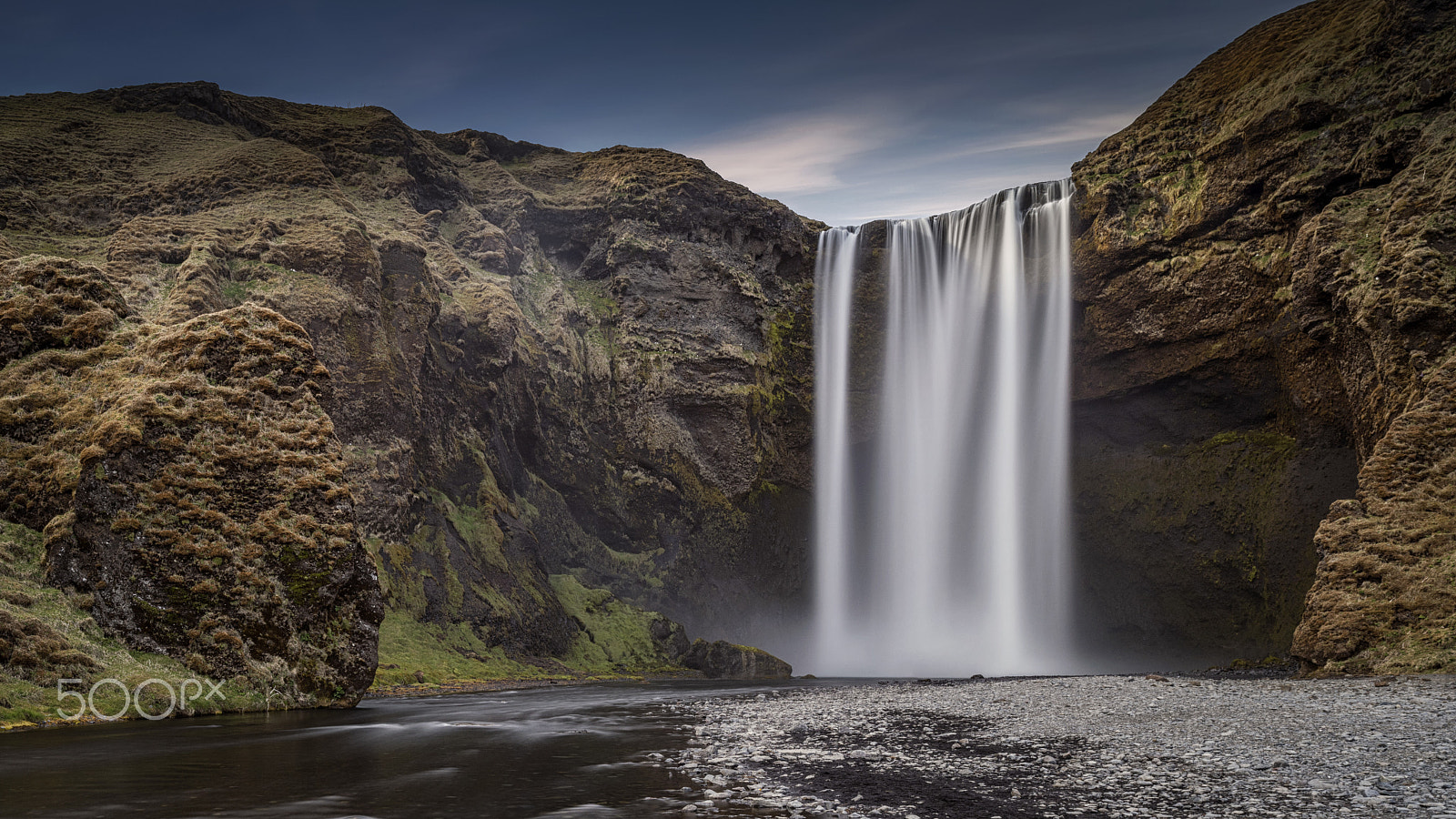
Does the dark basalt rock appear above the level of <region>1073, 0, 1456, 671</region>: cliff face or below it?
below

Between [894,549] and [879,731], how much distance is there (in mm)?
36423

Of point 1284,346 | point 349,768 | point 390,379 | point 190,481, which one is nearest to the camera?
point 349,768

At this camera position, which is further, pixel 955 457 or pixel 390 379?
pixel 955 457

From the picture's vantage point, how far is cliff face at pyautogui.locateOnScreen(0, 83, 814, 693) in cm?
2148

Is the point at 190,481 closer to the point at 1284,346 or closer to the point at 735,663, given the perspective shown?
the point at 735,663

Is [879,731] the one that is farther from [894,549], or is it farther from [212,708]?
[894,549]
